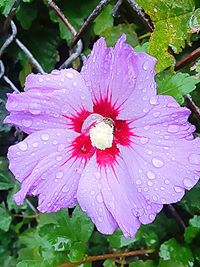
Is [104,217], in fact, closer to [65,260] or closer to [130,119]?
[130,119]

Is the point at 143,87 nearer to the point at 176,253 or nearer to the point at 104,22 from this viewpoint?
the point at 104,22

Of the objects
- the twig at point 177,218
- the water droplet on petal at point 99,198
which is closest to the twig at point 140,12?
the water droplet on petal at point 99,198

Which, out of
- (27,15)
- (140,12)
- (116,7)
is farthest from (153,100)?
(27,15)

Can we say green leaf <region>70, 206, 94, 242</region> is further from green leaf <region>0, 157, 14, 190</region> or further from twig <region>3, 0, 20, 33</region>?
twig <region>3, 0, 20, 33</region>

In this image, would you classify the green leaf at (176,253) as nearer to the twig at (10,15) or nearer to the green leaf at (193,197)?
the green leaf at (193,197)

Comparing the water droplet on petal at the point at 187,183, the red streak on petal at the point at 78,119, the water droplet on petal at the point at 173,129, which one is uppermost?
the red streak on petal at the point at 78,119
